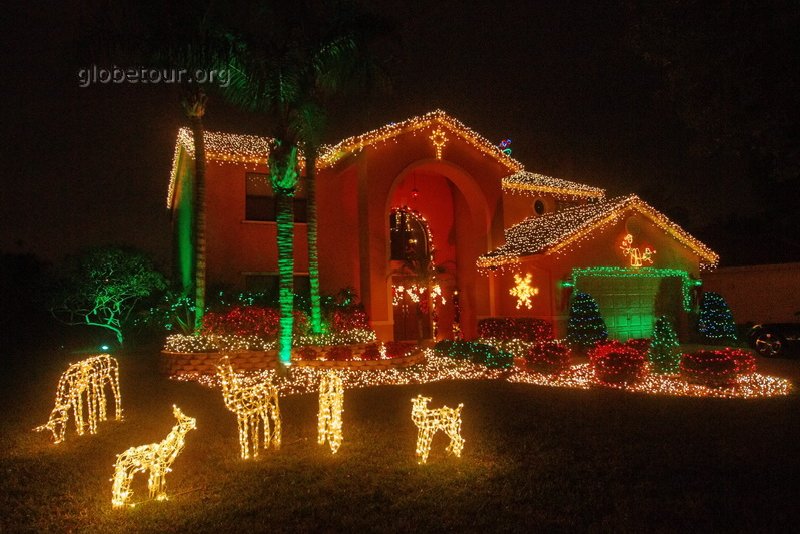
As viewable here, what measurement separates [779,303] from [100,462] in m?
24.1

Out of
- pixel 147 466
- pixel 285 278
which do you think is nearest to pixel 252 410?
pixel 147 466

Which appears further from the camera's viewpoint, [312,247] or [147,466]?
[312,247]

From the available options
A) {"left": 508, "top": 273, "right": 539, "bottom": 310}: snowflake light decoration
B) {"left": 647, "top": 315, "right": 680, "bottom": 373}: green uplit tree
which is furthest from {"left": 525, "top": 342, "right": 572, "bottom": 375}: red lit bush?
{"left": 508, "top": 273, "right": 539, "bottom": 310}: snowflake light decoration

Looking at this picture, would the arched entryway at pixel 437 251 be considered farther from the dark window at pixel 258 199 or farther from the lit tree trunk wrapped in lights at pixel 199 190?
the lit tree trunk wrapped in lights at pixel 199 190

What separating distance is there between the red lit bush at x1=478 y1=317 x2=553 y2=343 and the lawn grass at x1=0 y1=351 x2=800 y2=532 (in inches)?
252

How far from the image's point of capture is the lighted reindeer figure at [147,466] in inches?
213

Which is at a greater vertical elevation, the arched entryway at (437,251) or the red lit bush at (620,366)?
the arched entryway at (437,251)

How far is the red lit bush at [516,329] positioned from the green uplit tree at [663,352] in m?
4.00

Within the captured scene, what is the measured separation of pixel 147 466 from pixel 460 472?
315cm

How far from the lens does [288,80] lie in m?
12.5

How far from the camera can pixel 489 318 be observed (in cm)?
1795

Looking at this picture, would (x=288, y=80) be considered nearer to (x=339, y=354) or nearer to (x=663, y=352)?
(x=339, y=354)

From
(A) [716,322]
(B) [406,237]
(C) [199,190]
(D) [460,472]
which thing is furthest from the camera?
(B) [406,237]

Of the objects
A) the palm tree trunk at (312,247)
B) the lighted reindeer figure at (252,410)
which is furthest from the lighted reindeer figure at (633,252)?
the lighted reindeer figure at (252,410)
